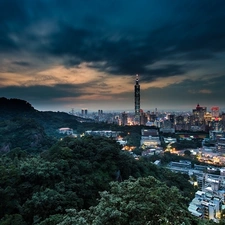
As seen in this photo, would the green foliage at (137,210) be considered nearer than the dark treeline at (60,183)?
Yes

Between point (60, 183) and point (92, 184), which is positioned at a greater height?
point (60, 183)

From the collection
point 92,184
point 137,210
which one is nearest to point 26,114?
point 92,184

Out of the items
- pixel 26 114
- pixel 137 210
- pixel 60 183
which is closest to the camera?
pixel 137 210

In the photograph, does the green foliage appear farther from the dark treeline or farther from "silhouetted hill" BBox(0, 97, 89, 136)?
"silhouetted hill" BBox(0, 97, 89, 136)

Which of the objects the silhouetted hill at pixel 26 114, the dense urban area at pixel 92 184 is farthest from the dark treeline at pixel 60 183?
the silhouetted hill at pixel 26 114

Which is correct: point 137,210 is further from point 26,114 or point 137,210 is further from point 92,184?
point 26,114

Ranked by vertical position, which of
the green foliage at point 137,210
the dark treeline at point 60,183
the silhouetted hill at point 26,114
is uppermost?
the silhouetted hill at point 26,114

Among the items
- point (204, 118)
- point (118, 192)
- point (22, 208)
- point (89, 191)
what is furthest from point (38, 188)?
point (204, 118)

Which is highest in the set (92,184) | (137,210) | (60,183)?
(137,210)

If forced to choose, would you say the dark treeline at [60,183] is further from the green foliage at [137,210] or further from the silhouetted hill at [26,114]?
the silhouetted hill at [26,114]

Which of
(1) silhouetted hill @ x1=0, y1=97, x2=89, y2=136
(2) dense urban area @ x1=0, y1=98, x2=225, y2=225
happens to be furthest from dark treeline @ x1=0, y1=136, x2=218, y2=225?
(1) silhouetted hill @ x1=0, y1=97, x2=89, y2=136

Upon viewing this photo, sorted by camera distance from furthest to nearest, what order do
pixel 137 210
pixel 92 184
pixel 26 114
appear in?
pixel 26 114, pixel 92 184, pixel 137 210
